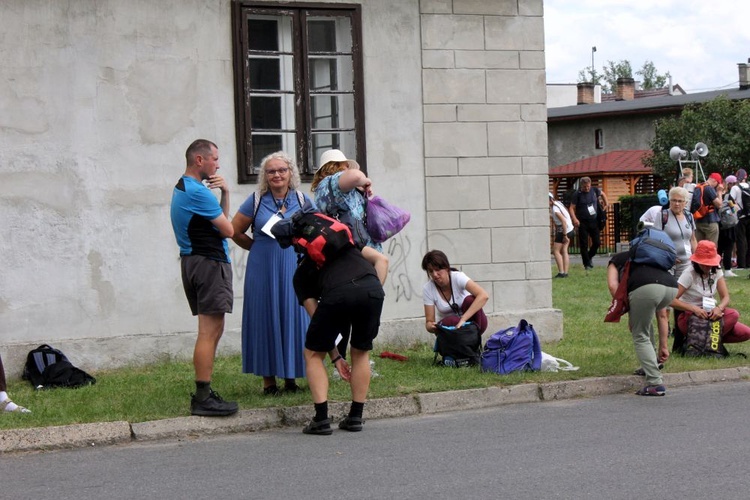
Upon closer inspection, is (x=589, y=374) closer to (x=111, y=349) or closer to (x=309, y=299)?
(x=309, y=299)

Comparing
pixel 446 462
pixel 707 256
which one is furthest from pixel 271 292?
pixel 707 256

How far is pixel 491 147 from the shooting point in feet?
39.8

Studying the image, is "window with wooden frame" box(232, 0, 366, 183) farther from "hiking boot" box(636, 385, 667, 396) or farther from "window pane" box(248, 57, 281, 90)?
"hiking boot" box(636, 385, 667, 396)

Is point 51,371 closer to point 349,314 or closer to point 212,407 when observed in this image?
point 212,407

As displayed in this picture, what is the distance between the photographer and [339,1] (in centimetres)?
1166

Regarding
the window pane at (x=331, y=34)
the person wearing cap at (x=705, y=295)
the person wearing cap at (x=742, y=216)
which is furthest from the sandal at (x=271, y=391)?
the person wearing cap at (x=742, y=216)

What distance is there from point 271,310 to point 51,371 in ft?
7.65

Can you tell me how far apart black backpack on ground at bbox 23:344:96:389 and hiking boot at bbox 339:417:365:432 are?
2851 millimetres

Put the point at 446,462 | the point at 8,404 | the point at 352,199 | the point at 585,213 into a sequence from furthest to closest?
the point at 585,213
the point at 8,404
the point at 352,199
the point at 446,462

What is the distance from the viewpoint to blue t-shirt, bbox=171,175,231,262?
27.1ft

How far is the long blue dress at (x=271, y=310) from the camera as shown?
904 cm

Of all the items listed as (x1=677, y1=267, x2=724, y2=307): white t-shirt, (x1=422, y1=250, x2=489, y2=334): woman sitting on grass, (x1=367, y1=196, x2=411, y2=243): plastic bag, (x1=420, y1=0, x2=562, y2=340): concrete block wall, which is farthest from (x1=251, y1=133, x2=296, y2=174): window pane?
(x1=677, y1=267, x2=724, y2=307): white t-shirt

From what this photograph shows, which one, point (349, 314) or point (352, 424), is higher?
point (349, 314)

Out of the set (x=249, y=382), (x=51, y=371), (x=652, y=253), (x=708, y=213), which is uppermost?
(x=708, y=213)
